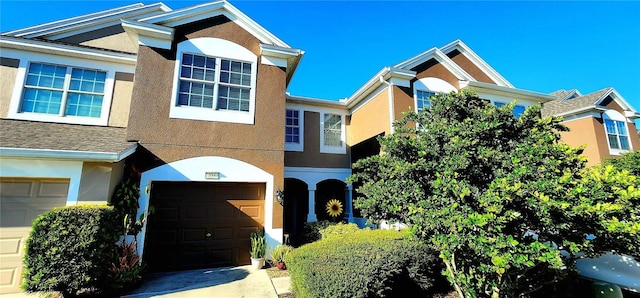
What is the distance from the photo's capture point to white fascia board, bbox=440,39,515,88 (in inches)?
511

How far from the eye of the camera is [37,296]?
546 centimetres

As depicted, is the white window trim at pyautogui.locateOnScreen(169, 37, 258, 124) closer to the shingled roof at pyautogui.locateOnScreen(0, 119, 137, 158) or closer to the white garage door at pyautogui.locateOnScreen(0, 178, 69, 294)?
the shingled roof at pyautogui.locateOnScreen(0, 119, 137, 158)

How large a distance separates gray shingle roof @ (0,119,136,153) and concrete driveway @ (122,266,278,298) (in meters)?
3.34

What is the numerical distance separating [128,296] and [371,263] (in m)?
5.20

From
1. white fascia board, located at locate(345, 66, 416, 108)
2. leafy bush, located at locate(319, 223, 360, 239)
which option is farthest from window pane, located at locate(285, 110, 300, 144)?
leafy bush, located at locate(319, 223, 360, 239)

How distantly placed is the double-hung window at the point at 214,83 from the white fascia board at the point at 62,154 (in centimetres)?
248

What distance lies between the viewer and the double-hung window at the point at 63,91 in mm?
7879

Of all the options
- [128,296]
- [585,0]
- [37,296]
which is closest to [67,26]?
[37,296]

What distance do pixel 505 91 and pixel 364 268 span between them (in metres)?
12.4

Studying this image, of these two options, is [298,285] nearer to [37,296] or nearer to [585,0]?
[37,296]

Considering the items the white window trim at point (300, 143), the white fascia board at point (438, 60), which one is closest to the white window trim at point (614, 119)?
the white fascia board at point (438, 60)

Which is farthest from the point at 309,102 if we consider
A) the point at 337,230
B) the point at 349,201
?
the point at 337,230

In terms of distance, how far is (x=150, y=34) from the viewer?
309 inches

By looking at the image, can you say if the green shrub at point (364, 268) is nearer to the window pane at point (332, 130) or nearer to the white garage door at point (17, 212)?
the white garage door at point (17, 212)
